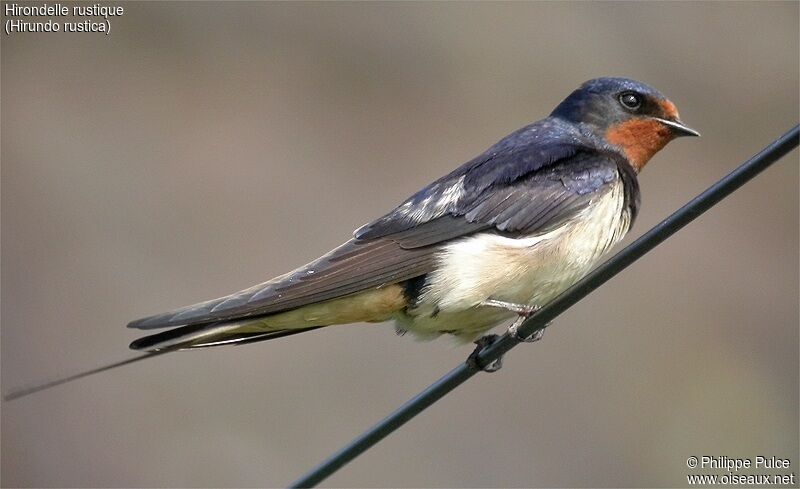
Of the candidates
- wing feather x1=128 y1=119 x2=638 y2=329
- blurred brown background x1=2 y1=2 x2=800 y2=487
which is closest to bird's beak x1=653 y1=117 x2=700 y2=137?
wing feather x1=128 y1=119 x2=638 y2=329

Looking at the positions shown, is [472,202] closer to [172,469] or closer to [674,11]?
[172,469]

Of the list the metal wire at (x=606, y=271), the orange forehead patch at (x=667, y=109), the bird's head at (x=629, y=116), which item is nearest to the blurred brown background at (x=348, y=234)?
the bird's head at (x=629, y=116)

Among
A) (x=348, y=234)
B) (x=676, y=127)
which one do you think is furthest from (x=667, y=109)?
(x=348, y=234)

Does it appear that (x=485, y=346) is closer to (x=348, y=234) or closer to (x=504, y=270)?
(x=504, y=270)

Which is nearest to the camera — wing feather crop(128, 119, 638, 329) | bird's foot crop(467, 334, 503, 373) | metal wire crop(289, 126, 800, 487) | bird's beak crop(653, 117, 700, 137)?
metal wire crop(289, 126, 800, 487)

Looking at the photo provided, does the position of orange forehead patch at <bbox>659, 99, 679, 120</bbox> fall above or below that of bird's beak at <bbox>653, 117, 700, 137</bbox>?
above

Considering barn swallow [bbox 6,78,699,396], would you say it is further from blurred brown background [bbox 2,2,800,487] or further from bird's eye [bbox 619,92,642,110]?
blurred brown background [bbox 2,2,800,487]

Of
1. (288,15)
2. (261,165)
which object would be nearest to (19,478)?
(261,165)
